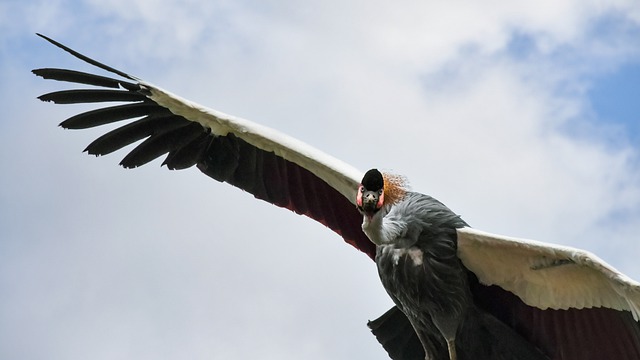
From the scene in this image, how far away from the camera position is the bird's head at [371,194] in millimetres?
10383

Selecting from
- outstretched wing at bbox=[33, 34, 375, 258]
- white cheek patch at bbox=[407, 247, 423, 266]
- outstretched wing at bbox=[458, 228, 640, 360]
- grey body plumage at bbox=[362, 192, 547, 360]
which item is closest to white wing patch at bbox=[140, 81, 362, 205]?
outstretched wing at bbox=[33, 34, 375, 258]

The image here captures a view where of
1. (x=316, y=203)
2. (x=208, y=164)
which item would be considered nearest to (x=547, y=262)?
(x=316, y=203)

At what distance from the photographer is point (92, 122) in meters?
11.8

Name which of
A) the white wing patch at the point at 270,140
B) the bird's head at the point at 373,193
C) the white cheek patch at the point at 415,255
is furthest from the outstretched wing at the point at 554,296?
the white wing patch at the point at 270,140

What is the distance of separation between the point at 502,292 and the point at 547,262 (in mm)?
655

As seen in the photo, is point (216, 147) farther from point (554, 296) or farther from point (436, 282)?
point (554, 296)

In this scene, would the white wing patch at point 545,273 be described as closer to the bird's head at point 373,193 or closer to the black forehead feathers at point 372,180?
the bird's head at point 373,193

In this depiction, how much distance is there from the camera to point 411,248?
35.4 ft

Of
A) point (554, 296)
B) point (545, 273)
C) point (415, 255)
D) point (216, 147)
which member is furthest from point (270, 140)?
point (554, 296)

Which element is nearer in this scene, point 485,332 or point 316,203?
point 485,332

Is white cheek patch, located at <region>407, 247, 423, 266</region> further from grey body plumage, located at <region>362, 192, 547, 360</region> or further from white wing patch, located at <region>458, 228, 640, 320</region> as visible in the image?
white wing patch, located at <region>458, 228, 640, 320</region>

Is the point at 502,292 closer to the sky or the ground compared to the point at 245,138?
closer to the ground

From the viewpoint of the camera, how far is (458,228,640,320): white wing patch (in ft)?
33.0

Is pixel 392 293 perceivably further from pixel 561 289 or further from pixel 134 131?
pixel 134 131
